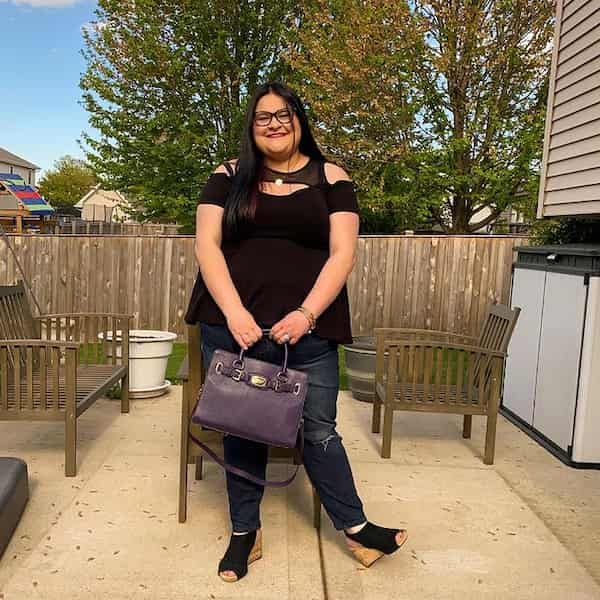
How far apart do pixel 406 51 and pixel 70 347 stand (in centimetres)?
928

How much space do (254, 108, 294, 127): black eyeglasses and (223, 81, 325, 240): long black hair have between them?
1.0 inches

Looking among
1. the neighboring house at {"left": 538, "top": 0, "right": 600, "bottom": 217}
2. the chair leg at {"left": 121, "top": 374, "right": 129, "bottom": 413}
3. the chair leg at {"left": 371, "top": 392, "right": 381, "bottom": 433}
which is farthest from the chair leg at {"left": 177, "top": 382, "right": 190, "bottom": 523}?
the neighboring house at {"left": 538, "top": 0, "right": 600, "bottom": 217}

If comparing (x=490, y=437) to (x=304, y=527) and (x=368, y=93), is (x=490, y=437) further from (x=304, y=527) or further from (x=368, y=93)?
(x=368, y=93)

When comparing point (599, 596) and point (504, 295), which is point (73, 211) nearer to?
point (504, 295)

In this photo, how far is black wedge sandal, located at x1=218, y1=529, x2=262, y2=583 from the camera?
2346 millimetres

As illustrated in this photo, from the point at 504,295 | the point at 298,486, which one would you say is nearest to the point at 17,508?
the point at 298,486

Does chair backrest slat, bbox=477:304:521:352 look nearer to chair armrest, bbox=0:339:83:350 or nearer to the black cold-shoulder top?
the black cold-shoulder top

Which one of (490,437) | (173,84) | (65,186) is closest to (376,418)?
(490,437)

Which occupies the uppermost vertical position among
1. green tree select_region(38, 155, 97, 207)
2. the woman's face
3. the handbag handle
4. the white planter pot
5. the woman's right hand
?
green tree select_region(38, 155, 97, 207)

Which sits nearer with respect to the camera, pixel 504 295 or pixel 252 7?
pixel 504 295

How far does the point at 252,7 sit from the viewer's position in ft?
45.1

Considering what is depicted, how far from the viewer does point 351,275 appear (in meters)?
8.03

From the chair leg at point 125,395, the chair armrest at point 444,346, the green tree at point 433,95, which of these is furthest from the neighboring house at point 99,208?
the chair armrest at point 444,346

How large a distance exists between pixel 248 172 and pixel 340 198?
36cm
